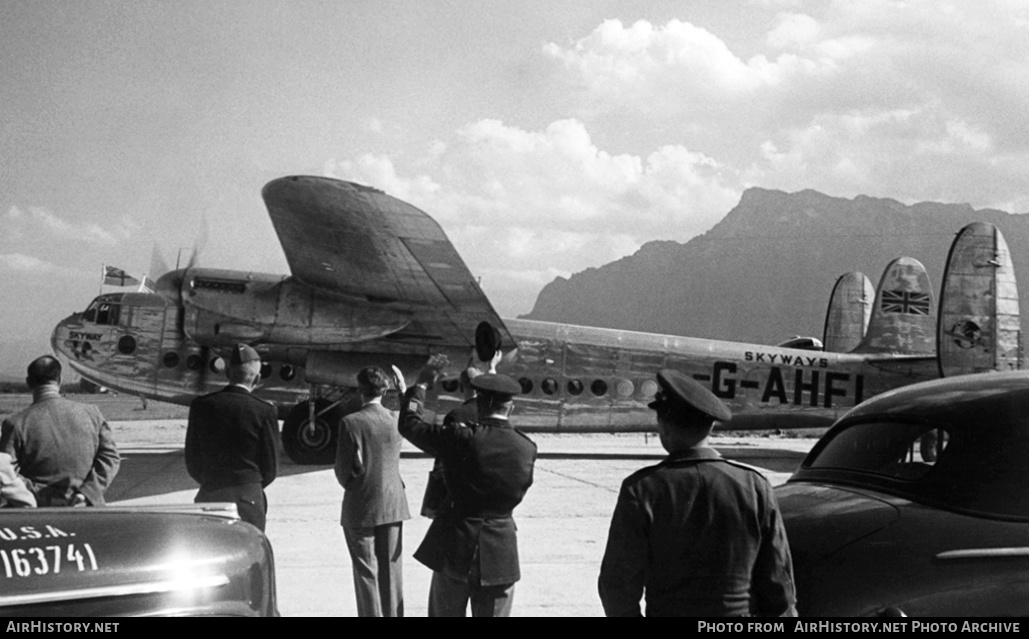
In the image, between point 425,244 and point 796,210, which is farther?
point 796,210

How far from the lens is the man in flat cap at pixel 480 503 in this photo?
13.3 feet

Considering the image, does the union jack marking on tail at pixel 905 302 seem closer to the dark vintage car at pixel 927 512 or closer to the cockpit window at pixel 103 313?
the dark vintage car at pixel 927 512

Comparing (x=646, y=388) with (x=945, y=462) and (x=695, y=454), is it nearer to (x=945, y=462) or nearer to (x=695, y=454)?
(x=945, y=462)

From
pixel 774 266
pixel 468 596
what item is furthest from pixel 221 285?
pixel 774 266

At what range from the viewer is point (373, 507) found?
4852mm

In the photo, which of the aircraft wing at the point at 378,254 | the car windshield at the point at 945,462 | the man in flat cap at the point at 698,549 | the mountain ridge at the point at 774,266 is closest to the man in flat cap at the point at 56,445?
the man in flat cap at the point at 698,549

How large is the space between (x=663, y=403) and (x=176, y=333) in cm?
1231

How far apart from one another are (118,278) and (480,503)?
1238 centimetres

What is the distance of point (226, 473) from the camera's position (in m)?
4.85

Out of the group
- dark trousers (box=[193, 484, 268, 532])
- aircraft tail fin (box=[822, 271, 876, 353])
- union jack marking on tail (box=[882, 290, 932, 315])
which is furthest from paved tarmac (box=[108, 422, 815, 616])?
aircraft tail fin (box=[822, 271, 876, 353])
